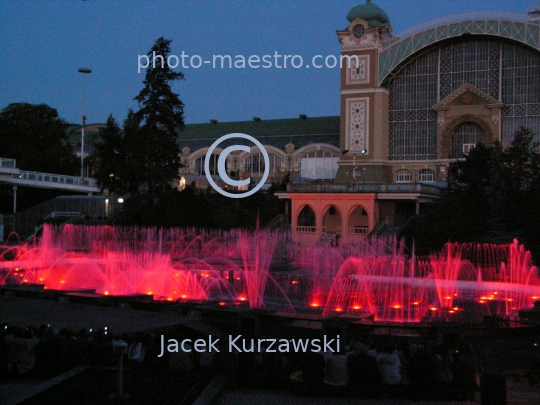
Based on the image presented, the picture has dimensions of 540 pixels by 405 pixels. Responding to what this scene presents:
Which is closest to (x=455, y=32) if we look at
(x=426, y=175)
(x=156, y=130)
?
(x=426, y=175)

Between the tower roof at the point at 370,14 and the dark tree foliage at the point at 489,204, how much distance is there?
44.2 feet

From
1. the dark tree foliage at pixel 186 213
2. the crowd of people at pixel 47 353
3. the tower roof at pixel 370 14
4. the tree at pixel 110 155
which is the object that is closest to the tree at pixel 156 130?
the dark tree foliage at pixel 186 213

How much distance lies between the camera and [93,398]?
9180 mm

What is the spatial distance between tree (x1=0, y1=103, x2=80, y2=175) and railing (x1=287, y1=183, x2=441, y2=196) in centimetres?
2278

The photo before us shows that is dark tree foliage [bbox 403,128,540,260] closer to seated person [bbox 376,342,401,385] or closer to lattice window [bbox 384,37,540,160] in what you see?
lattice window [bbox 384,37,540,160]

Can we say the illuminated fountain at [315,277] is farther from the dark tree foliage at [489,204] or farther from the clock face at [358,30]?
the clock face at [358,30]

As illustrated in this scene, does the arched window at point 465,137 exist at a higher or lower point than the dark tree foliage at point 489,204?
higher

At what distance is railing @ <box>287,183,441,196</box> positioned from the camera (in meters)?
38.2

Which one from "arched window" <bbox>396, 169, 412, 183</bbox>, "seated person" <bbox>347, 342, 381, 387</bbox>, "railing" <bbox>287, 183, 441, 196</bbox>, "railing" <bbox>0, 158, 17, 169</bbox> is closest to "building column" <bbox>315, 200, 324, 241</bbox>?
"railing" <bbox>287, 183, 441, 196</bbox>

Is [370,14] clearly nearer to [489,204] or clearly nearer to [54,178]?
[489,204]

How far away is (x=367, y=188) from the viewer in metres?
39.3

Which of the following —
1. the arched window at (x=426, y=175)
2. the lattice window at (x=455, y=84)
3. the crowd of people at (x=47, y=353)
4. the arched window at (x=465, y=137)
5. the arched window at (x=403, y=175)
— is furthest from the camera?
the arched window at (x=403, y=175)

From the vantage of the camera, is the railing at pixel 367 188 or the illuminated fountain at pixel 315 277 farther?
the railing at pixel 367 188

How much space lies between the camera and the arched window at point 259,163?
5741 cm
